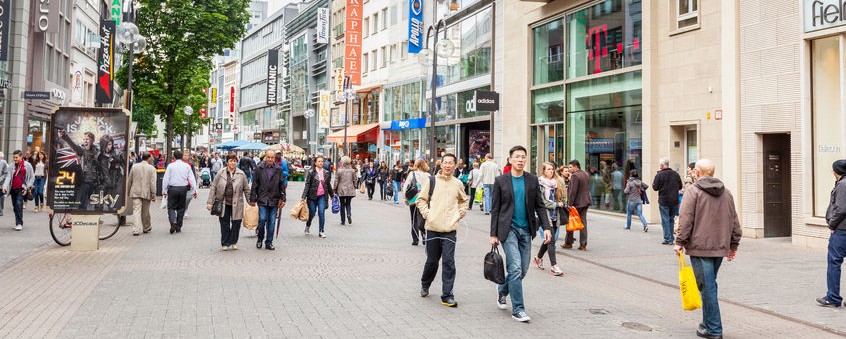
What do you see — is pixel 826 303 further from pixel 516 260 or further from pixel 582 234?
pixel 582 234

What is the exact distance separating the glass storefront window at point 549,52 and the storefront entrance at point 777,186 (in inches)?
342

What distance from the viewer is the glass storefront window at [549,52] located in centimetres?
2325

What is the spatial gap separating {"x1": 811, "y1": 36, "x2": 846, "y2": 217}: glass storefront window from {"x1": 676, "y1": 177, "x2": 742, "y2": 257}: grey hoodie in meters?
8.17

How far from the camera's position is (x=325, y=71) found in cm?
6388

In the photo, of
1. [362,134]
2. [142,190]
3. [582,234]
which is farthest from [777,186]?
[362,134]

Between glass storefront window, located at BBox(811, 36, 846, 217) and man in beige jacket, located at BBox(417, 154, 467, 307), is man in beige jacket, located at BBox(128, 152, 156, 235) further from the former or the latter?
glass storefront window, located at BBox(811, 36, 846, 217)

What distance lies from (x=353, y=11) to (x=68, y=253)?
42.7 metres

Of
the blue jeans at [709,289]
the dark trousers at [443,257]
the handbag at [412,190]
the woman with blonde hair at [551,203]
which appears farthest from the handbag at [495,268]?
the handbag at [412,190]

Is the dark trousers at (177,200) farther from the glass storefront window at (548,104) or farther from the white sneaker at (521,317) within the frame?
the glass storefront window at (548,104)

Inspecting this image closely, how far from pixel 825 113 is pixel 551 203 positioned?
21.2 ft

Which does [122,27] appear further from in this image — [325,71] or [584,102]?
[325,71]

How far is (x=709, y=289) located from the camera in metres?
6.60

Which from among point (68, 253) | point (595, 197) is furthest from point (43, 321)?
point (595, 197)

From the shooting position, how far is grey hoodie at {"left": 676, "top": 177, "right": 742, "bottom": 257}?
21.7 feet
